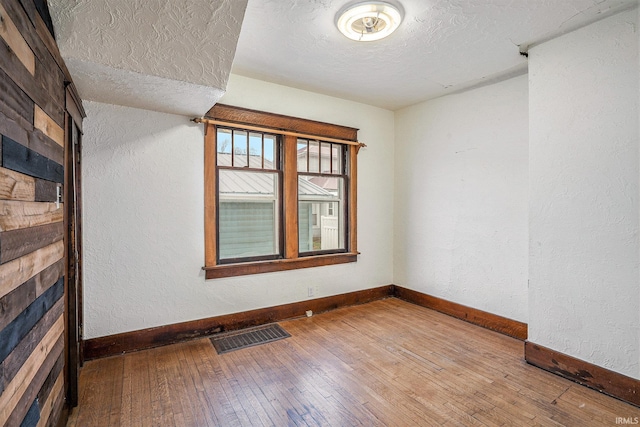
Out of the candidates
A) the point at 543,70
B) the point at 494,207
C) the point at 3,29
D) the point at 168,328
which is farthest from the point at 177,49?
the point at 494,207

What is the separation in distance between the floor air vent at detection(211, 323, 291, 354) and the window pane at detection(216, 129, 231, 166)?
177 cm

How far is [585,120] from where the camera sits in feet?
7.76

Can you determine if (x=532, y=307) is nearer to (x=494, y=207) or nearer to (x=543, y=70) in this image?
(x=494, y=207)

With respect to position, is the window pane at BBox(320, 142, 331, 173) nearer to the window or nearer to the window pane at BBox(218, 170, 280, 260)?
the window

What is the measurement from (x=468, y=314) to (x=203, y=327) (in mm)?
2904

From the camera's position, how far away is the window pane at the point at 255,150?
353 cm

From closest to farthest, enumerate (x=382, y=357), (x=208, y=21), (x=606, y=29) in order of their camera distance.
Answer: (x=208, y=21), (x=606, y=29), (x=382, y=357)

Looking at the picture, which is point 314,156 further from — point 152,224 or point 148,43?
point 148,43

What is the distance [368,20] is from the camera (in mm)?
2303

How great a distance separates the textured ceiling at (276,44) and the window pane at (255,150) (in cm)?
63

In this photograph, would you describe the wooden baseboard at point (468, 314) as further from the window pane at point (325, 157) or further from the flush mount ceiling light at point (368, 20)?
the flush mount ceiling light at point (368, 20)

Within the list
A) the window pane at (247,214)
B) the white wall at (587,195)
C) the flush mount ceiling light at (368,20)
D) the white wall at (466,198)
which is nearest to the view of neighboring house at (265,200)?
the window pane at (247,214)

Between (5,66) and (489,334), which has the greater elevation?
(5,66)

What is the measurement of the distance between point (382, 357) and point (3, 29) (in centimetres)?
301
